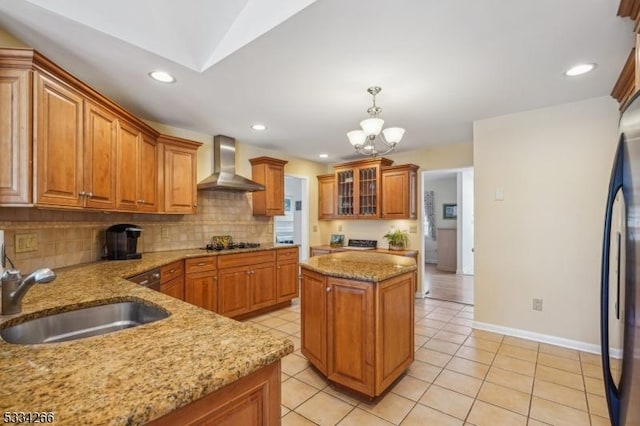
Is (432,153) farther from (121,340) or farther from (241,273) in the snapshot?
(121,340)

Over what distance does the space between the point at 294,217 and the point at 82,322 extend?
→ 5442 millimetres

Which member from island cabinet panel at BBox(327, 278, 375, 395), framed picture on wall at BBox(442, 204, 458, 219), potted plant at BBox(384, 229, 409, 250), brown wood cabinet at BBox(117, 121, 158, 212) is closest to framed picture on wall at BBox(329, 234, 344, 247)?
potted plant at BBox(384, 229, 409, 250)

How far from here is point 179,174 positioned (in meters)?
3.38

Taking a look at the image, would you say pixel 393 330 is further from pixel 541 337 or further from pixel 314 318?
pixel 541 337

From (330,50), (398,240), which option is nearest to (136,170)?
(330,50)

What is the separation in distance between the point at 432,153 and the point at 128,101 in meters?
4.11

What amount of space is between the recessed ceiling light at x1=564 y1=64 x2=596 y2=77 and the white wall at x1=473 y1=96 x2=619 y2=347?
734 millimetres

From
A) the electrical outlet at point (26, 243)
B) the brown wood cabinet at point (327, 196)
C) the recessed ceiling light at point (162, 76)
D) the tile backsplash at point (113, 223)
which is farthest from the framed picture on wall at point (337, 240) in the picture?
the electrical outlet at point (26, 243)

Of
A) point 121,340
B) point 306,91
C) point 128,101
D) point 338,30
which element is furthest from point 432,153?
point 121,340

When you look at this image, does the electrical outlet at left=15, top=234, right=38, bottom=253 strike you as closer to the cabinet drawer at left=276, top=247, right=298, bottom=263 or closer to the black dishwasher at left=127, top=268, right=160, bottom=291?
the black dishwasher at left=127, top=268, right=160, bottom=291

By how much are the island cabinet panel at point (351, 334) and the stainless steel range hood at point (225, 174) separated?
215 centimetres

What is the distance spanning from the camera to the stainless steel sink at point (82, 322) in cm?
120

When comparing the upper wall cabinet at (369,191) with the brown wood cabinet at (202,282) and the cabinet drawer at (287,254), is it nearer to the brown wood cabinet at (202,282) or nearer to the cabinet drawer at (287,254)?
the cabinet drawer at (287,254)

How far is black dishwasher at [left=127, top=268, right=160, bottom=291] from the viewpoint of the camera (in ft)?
7.35
